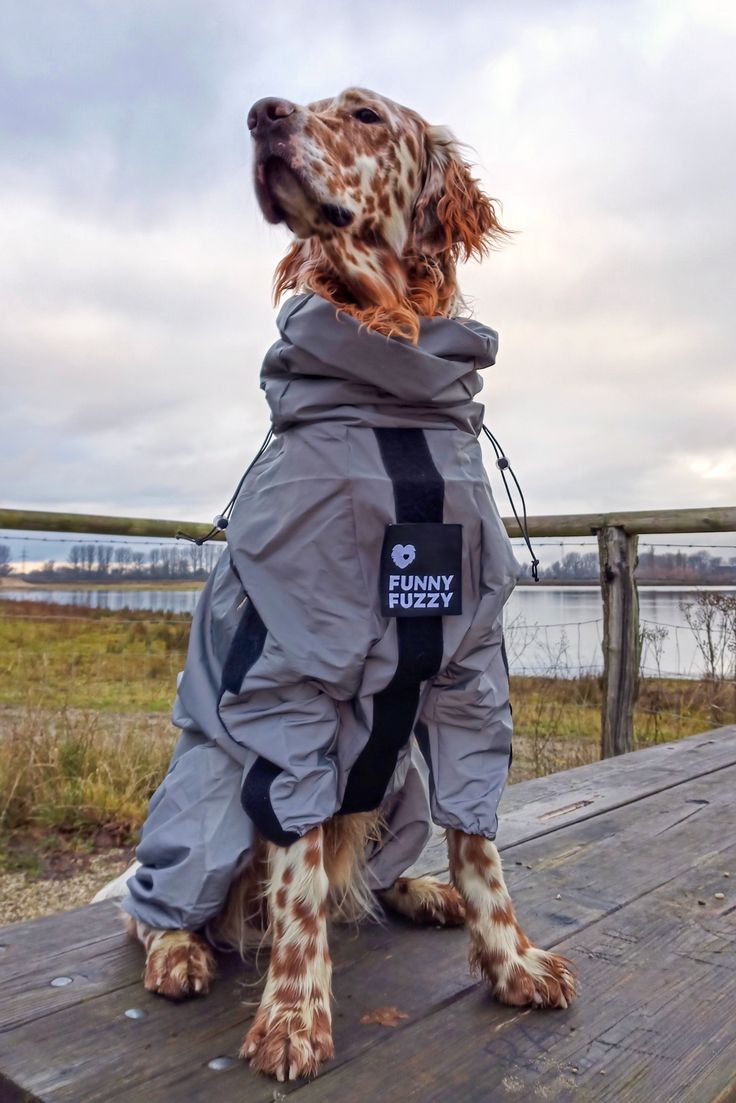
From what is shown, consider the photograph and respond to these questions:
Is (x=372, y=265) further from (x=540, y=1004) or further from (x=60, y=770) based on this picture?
(x=60, y=770)

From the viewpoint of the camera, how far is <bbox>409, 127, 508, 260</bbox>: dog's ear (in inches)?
77.6

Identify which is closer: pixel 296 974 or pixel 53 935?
pixel 296 974

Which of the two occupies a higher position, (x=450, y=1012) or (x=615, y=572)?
(x=615, y=572)

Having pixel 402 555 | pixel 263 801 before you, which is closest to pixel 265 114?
pixel 402 555

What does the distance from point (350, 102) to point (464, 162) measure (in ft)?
0.94

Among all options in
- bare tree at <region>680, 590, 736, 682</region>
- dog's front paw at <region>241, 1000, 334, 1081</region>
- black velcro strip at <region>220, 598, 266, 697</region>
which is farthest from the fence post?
dog's front paw at <region>241, 1000, 334, 1081</region>

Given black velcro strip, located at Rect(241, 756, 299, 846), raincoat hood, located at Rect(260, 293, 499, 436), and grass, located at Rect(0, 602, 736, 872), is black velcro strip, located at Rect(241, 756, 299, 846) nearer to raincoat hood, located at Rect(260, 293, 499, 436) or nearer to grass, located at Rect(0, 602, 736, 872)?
raincoat hood, located at Rect(260, 293, 499, 436)

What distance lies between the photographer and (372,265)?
1.87 m

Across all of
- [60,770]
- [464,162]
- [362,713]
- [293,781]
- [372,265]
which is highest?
[464,162]

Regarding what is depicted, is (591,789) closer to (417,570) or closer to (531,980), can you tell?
(531,980)

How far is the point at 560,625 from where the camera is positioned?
226 inches

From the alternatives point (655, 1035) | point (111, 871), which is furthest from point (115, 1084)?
point (111, 871)

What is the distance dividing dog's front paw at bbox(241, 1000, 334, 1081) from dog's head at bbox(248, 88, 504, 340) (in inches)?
47.6

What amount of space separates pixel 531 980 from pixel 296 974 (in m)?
0.41
